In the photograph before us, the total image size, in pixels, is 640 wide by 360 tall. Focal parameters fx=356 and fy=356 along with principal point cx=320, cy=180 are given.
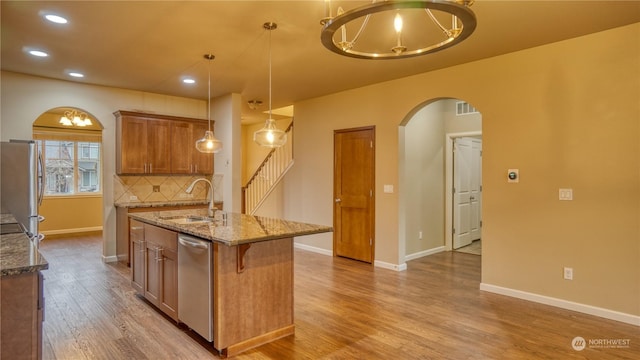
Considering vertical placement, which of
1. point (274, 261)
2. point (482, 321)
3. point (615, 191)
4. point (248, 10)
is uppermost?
point (248, 10)

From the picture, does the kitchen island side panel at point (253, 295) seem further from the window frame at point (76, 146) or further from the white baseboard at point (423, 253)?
the window frame at point (76, 146)

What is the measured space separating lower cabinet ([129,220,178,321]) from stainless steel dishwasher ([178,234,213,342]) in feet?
0.47

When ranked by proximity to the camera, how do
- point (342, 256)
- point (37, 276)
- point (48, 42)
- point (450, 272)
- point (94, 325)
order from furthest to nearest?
point (342, 256)
point (450, 272)
point (48, 42)
point (94, 325)
point (37, 276)

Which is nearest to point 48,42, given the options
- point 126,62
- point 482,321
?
point 126,62

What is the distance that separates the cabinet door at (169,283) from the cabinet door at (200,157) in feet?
10.2

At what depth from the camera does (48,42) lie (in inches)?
145

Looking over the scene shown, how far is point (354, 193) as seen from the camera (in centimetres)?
564

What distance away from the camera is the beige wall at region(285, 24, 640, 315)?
330 cm

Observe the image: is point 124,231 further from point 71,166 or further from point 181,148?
point 71,166

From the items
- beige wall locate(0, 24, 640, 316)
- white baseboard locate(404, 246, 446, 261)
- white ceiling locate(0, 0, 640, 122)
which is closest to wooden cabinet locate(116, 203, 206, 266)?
beige wall locate(0, 24, 640, 316)

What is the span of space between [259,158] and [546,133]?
741cm

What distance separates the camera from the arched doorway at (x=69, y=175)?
782cm

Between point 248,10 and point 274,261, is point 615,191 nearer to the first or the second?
point 274,261

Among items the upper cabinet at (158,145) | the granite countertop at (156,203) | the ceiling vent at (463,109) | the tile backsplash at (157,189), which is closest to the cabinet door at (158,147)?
the upper cabinet at (158,145)
